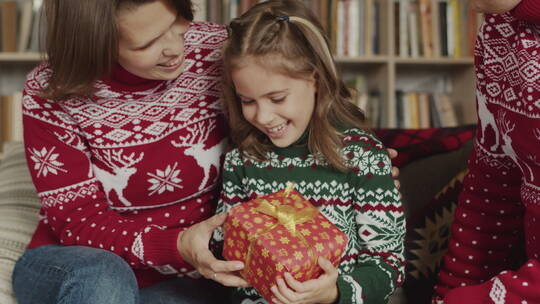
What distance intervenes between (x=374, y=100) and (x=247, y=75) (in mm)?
1826

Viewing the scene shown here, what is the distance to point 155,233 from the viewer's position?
1.26 meters

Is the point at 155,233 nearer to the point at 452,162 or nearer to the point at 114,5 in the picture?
the point at 114,5

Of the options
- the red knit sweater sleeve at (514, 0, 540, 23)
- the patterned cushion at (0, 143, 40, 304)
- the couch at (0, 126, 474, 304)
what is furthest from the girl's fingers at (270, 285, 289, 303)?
the patterned cushion at (0, 143, 40, 304)

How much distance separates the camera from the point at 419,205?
1446mm

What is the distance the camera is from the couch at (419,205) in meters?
1.38

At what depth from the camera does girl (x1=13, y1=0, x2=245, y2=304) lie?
1.16 meters

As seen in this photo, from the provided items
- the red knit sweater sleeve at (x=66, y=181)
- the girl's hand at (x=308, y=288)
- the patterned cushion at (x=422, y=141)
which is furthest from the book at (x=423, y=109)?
the girl's hand at (x=308, y=288)

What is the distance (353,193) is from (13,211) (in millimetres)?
972

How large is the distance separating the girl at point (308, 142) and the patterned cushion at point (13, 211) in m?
0.58

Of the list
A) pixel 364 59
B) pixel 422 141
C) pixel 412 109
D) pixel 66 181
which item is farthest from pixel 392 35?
pixel 66 181

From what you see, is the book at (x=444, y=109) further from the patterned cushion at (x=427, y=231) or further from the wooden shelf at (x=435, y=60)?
the patterned cushion at (x=427, y=231)

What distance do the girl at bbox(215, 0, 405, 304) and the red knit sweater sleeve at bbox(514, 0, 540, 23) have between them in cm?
43

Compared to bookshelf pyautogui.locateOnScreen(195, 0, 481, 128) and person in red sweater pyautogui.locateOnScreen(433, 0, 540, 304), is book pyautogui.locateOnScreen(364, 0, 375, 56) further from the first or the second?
person in red sweater pyautogui.locateOnScreen(433, 0, 540, 304)

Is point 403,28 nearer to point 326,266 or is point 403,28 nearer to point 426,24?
point 426,24
